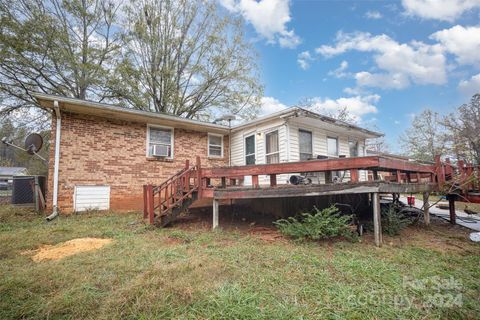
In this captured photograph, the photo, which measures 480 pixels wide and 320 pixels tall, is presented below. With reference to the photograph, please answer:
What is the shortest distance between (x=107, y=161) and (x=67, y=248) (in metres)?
4.23

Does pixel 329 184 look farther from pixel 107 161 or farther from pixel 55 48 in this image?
pixel 55 48

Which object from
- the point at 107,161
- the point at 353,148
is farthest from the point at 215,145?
the point at 353,148

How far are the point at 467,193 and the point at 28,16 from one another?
691 inches

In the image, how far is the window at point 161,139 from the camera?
889cm

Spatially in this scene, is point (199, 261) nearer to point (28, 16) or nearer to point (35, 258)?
point (35, 258)

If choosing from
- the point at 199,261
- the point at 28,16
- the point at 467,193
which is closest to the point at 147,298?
the point at 199,261

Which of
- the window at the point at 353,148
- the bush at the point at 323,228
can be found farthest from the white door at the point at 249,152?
the bush at the point at 323,228

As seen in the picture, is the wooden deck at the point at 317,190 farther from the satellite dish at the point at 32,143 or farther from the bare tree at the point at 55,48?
the bare tree at the point at 55,48

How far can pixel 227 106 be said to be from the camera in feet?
51.0

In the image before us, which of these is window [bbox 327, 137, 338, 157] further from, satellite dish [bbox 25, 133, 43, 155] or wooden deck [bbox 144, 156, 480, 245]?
satellite dish [bbox 25, 133, 43, 155]

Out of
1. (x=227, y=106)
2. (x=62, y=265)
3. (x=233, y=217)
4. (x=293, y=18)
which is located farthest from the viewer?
(x=227, y=106)

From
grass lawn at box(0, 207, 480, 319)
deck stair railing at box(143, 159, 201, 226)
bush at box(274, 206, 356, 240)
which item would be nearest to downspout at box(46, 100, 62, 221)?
grass lawn at box(0, 207, 480, 319)

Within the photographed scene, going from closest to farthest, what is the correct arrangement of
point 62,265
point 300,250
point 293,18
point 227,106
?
1. point 62,265
2. point 300,250
3. point 293,18
4. point 227,106

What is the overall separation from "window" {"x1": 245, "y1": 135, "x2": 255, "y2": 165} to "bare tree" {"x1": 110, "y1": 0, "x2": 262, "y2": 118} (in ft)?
20.4
